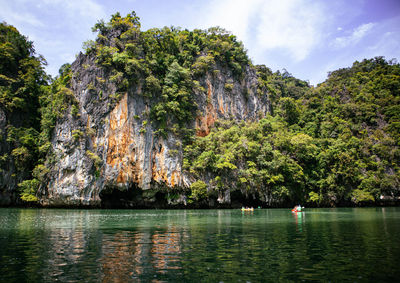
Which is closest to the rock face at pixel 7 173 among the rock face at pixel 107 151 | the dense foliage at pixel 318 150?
the rock face at pixel 107 151

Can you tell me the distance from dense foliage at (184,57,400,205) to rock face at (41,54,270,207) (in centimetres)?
441

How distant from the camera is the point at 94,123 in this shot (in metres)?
38.6

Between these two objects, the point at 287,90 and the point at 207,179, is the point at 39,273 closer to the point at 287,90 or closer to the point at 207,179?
the point at 207,179

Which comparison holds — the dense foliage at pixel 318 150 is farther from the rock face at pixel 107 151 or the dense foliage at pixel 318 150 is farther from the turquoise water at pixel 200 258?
the turquoise water at pixel 200 258

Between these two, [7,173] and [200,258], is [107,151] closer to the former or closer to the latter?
[7,173]

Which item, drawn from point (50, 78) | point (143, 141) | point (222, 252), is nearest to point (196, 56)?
point (143, 141)

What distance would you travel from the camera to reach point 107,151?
37406 millimetres

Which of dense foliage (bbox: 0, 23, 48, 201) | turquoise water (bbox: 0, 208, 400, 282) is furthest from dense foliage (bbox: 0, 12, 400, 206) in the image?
turquoise water (bbox: 0, 208, 400, 282)

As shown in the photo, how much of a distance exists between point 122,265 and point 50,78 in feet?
170

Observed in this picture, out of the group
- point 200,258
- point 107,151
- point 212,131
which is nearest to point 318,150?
point 212,131

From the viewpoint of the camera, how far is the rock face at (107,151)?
36.5 meters

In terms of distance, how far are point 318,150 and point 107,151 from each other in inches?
1374

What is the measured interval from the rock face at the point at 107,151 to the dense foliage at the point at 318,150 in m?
4.41

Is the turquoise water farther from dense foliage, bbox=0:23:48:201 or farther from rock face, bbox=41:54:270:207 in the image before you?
dense foliage, bbox=0:23:48:201
